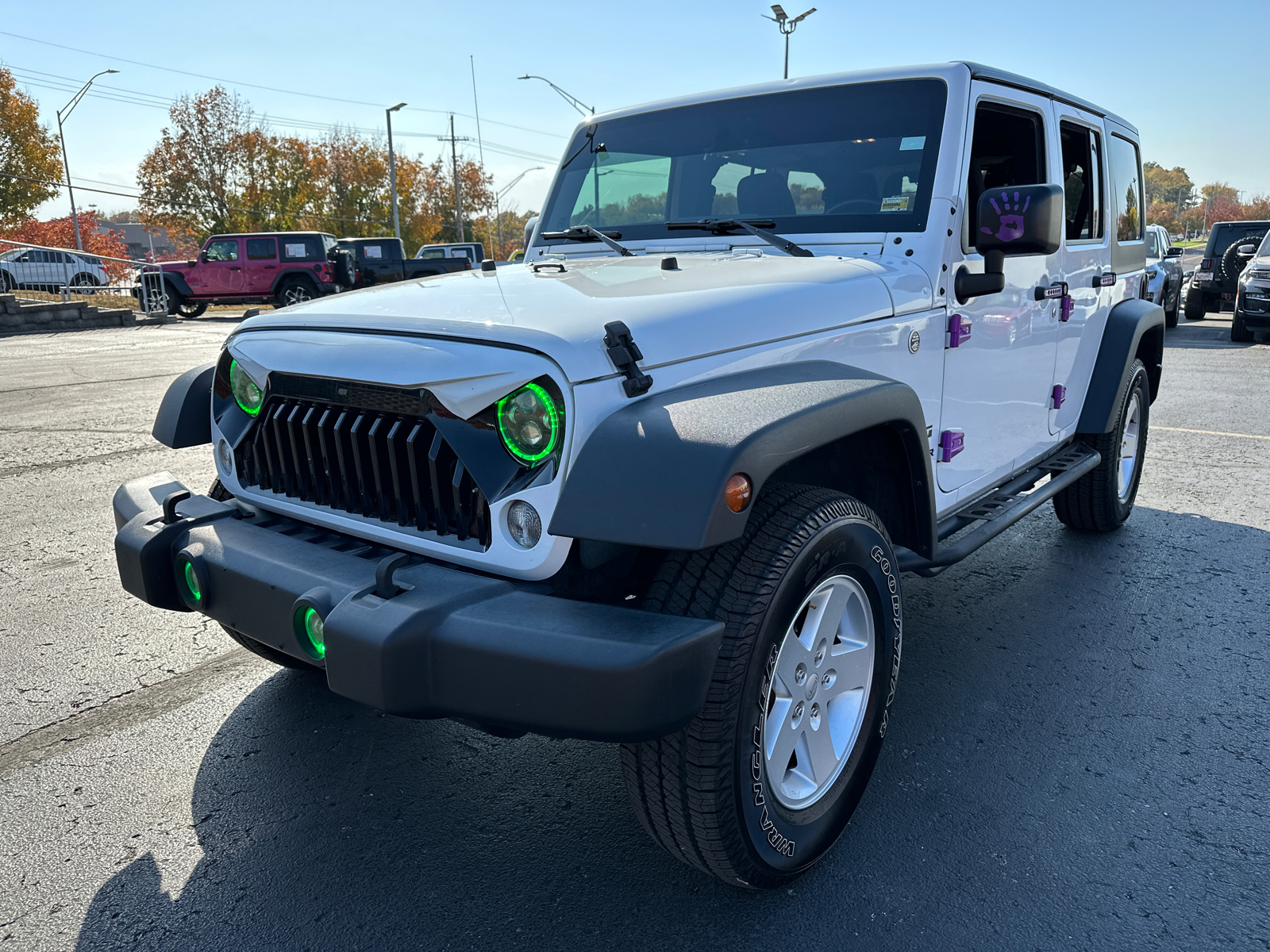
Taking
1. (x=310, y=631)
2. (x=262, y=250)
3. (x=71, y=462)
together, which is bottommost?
(x=71, y=462)

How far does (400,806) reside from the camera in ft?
8.58

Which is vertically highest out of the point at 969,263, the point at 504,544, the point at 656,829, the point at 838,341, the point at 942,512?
the point at 969,263

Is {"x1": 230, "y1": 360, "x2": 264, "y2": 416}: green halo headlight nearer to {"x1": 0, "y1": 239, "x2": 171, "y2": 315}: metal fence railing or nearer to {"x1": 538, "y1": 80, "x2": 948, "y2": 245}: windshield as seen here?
{"x1": 538, "y1": 80, "x2": 948, "y2": 245}: windshield

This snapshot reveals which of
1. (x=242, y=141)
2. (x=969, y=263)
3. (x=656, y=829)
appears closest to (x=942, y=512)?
(x=969, y=263)

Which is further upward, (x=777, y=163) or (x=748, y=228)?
(x=777, y=163)

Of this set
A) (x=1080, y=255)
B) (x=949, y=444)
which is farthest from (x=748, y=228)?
(x=1080, y=255)

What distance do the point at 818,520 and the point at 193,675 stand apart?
2.48 m

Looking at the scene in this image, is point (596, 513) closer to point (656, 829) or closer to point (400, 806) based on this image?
point (656, 829)

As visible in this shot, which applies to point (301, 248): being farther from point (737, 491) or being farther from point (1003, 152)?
point (737, 491)

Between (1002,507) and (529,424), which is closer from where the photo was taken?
(529,424)

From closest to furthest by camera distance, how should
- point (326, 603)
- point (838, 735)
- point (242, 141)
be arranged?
1. point (326, 603)
2. point (838, 735)
3. point (242, 141)

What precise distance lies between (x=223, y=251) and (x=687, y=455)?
25.6m

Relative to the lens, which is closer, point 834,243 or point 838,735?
point 838,735

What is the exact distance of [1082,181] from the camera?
169 inches
